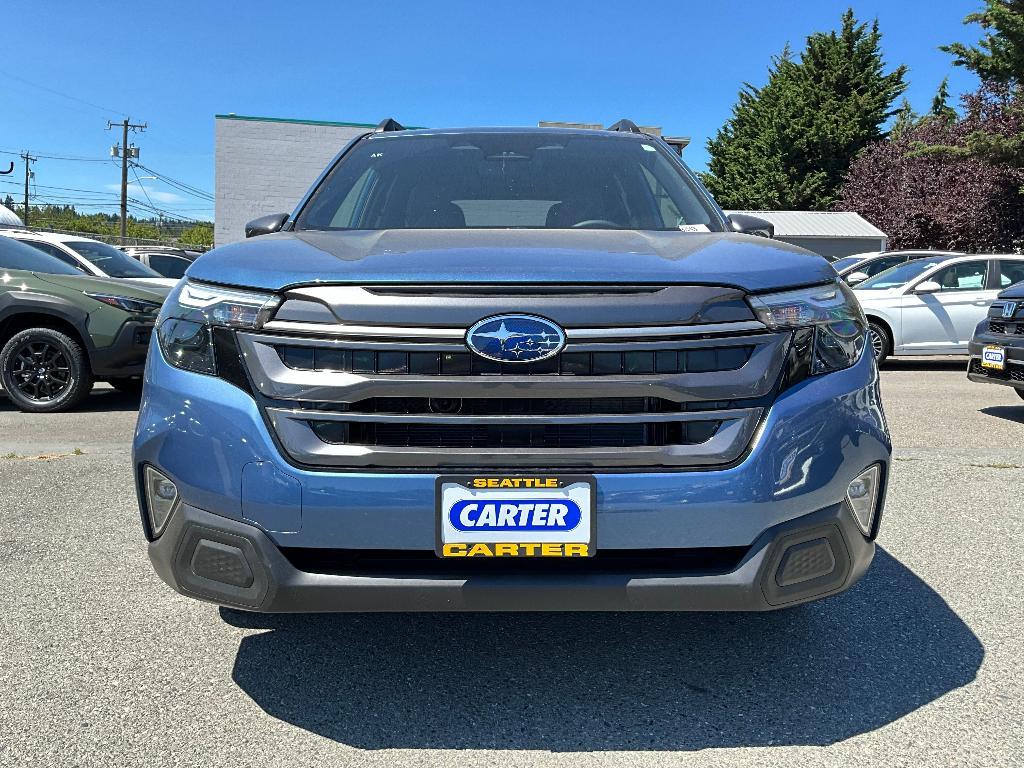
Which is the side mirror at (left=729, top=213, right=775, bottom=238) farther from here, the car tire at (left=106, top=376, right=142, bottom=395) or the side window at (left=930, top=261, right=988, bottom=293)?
the side window at (left=930, top=261, right=988, bottom=293)

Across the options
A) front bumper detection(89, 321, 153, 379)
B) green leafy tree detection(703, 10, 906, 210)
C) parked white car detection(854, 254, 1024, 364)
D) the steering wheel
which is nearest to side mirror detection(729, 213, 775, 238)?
the steering wheel

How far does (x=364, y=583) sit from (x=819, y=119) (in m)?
44.7

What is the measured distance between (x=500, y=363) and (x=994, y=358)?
22.0 feet

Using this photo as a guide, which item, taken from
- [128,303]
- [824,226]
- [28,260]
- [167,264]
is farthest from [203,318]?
[824,226]

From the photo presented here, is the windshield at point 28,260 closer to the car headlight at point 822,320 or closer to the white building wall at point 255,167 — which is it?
the car headlight at point 822,320

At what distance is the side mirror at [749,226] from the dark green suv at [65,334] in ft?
18.9

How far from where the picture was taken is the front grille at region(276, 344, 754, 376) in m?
2.05

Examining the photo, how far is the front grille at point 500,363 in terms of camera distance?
2053 millimetres

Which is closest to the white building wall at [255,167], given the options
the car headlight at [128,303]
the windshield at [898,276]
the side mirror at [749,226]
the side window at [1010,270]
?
the windshield at [898,276]

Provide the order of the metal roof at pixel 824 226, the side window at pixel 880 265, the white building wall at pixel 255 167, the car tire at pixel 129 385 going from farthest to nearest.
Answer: the metal roof at pixel 824 226 → the white building wall at pixel 255 167 → the side window at pixel 880 265 → the car tire at pixel 129 385

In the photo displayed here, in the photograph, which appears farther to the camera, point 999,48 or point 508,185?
point 999,48

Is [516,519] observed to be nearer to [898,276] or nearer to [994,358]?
[994,358]

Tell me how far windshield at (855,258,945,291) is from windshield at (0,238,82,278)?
953 centimetres

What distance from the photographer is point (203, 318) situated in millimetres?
2223
